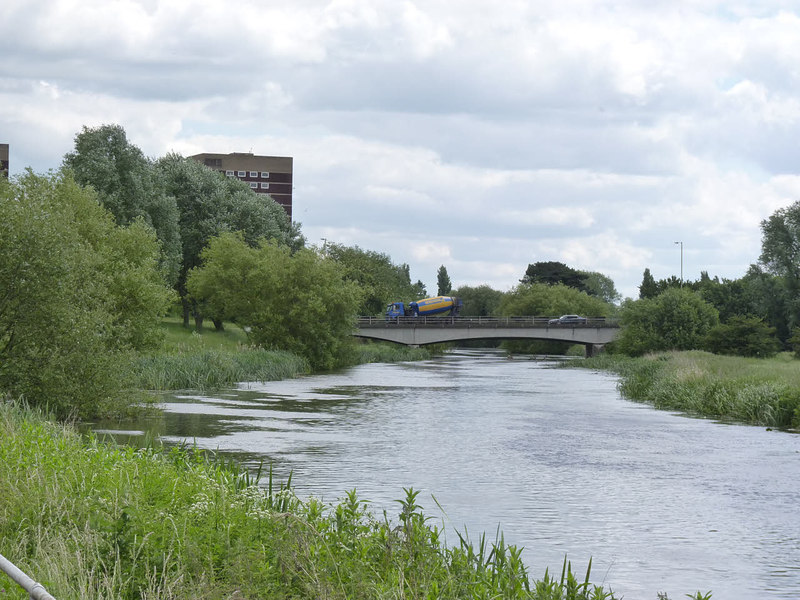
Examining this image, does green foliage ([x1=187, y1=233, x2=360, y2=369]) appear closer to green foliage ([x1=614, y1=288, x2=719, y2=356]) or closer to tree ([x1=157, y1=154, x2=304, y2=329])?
tree ([x1=157, y1=154, x2=304, y2=329])

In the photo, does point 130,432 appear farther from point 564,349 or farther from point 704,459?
point 564,349

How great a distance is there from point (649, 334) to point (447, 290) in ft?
317

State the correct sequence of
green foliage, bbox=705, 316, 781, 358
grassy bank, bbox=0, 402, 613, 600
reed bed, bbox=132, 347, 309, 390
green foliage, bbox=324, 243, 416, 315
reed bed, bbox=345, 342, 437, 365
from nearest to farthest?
grassy bank, bbox=0, 402, 613, 600 → reed bed, bbox=132, 347, 309, 390 → green foliage, bbox=705, 316, 781, 358 → reed bed, bbox=345, 342, 437, 365 → green foliage, bbox=324, 243, 416, 315

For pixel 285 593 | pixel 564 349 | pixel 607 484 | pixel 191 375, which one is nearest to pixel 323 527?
pixel 285 593

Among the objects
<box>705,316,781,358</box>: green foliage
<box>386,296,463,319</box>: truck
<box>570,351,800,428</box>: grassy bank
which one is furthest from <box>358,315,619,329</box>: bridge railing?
<box>570,351,800,428</box>: grassy bank

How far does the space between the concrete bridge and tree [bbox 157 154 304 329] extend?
14026 mm

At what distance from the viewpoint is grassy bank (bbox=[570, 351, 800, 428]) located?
33.0m

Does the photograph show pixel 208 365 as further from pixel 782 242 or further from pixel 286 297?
pixel 782 242

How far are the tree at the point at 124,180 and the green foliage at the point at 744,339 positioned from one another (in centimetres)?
3923

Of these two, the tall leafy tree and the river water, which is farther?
the tall leafy tree

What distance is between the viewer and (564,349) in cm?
11606

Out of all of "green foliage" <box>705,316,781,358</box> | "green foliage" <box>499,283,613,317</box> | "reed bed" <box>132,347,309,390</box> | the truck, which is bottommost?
"reed bed" <box>132,347,309,390</box>

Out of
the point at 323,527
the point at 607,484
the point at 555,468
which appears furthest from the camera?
the point at 555,468

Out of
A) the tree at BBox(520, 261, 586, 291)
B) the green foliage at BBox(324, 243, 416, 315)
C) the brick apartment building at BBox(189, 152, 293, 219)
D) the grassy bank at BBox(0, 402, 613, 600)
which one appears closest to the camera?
the grassy bank at BBox(0, 402, 613, 600)
